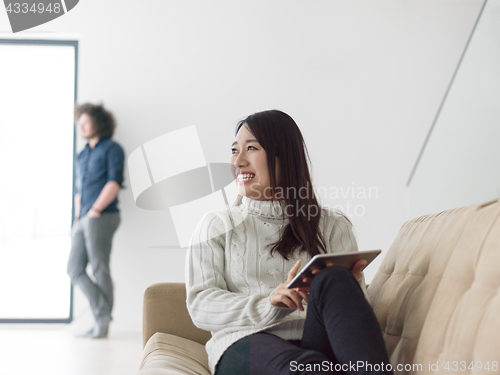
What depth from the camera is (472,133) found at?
2.08m

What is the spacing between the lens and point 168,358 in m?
1.06

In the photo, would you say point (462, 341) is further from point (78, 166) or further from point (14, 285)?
point (14, 285)

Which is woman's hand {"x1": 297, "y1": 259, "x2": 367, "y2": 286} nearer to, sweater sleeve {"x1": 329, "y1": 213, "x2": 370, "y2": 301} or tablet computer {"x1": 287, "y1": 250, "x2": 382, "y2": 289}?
tablet computer {"x1": 287, "y1": 250, "x2": 382, "y2": 289}

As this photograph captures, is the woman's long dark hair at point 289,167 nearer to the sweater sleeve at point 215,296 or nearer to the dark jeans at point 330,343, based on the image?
the sweater sleeve at point 215,296

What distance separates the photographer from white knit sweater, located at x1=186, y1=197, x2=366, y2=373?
3.44 feet

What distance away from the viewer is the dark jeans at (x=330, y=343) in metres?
0.75

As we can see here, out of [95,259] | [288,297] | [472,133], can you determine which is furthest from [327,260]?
[95,259]

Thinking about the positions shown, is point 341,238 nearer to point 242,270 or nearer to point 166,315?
point 242,270

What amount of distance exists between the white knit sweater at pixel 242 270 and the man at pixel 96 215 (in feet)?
6.08

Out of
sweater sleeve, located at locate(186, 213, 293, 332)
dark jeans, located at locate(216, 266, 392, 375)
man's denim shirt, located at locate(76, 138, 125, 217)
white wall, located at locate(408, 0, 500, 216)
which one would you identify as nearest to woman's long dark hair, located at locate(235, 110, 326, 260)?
sweater sleeve, located at locate(186, 213, 293, 332)

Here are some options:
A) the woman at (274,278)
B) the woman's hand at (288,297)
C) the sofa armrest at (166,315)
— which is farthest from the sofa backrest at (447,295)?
the sofa armrest at (166,315)

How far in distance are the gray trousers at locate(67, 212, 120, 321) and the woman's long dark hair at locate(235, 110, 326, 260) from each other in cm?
191

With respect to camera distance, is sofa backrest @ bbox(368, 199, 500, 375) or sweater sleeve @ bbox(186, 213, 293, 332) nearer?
sofa backrest @ bbox(368, 199, 500, 375)

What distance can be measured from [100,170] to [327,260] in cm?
238
